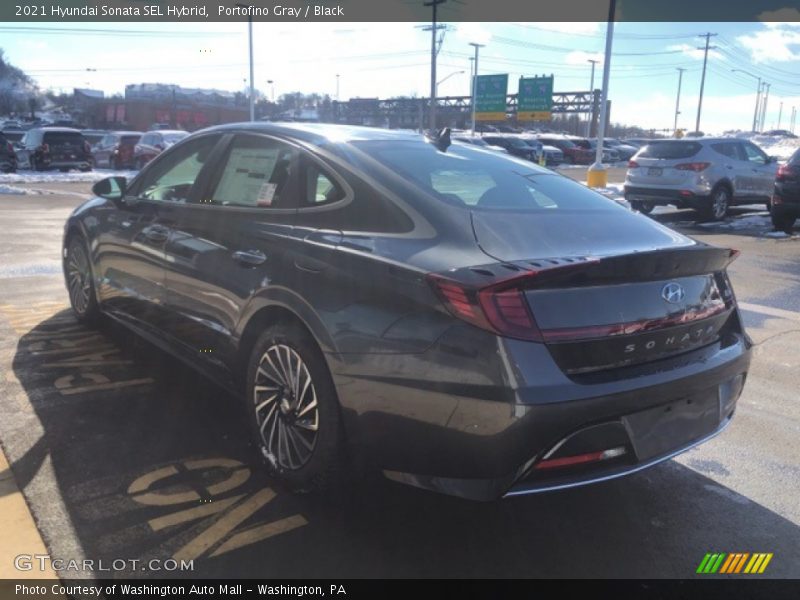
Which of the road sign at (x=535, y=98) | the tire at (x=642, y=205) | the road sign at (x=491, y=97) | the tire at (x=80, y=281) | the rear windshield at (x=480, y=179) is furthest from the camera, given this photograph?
the road sign at (x=535, y=98)

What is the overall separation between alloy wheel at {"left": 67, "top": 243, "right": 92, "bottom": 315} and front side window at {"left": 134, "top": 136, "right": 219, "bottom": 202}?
93 cm

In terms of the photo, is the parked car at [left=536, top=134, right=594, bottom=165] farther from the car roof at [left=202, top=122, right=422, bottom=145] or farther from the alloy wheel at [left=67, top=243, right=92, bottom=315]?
the car roof at [left=202, top=122, right=422, bottom=145]

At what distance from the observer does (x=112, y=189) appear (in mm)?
4910

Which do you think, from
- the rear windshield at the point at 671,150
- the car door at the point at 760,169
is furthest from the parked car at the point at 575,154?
the rear windshield at the point at 671,150

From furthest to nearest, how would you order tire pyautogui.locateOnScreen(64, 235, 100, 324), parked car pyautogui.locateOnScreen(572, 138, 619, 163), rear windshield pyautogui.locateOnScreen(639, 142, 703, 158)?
1. parked car pyautogui.locateOnScreen(572, 138, 619, 163)
2. rear windshield pyautogui.locateOnScreen(639, 142, 703, 158)
3. tire pyautogui.locateOnScreen(64, 235, 100, 324)

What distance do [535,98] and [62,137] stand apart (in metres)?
39.9

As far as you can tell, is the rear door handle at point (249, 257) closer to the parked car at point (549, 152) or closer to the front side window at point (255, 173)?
the front side window at point (255, 173)

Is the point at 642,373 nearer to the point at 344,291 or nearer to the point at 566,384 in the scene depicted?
the point at 566,384

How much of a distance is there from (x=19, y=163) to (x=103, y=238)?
2613 cm

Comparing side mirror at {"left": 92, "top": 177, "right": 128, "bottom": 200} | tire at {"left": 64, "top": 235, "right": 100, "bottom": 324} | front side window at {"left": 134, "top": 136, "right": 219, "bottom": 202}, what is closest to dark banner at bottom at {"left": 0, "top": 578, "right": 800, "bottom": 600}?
front side window at {"left": 134, "top": 136, "right": 219, "bottom": 202}

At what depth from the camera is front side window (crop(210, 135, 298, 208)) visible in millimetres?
3527

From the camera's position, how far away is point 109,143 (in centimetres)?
2984

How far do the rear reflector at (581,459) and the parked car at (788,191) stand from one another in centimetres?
1073

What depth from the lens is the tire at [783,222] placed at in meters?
12.1
